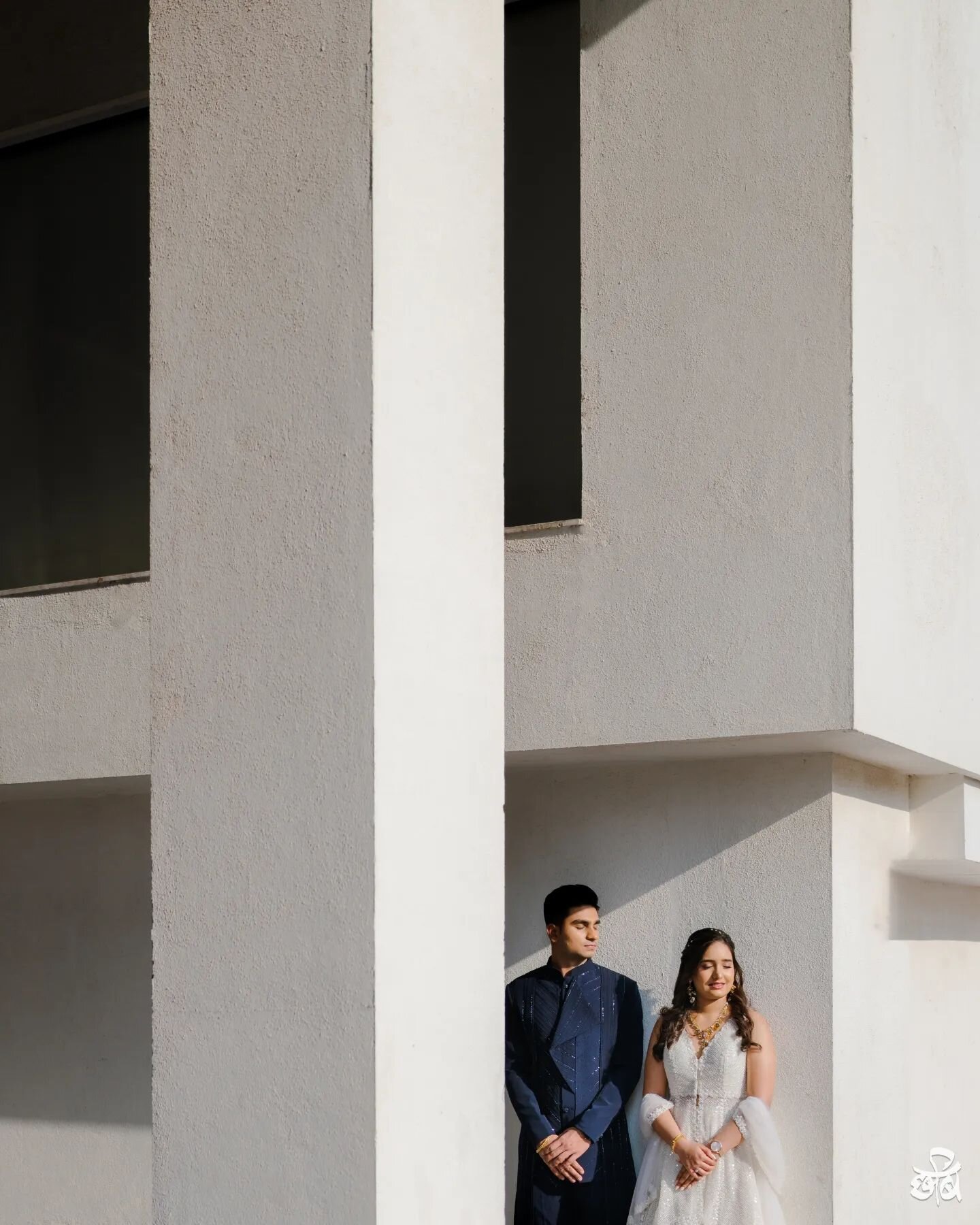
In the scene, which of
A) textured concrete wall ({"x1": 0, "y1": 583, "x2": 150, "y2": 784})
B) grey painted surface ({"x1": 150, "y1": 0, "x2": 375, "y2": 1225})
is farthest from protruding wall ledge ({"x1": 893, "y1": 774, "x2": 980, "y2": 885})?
grey painted surface ({"x1": 150, "y1": 0, "x2": 375, "y2": 1225})

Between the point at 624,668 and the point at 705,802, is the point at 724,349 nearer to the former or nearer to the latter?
the point at 624,668

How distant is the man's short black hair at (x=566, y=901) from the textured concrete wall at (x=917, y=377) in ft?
3.98

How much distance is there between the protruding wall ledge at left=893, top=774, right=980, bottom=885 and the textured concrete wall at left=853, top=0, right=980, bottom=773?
0.12 m

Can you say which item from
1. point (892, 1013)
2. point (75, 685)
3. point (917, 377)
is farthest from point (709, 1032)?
point (75, 685)

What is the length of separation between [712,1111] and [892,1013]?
38.5 inches

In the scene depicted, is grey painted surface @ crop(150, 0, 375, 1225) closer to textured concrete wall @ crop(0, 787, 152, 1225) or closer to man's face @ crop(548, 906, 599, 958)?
man's face @ crop(548, 906, 599, 958)

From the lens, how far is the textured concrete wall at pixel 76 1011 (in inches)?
295

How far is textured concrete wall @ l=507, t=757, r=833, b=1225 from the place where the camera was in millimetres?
5836

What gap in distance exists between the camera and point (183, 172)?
3.48 meters

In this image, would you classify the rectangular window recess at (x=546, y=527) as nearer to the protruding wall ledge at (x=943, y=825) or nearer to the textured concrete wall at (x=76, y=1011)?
the protruding wall ledge at (x=943, y=825)

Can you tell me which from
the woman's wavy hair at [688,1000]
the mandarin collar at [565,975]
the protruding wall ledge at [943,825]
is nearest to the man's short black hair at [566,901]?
the mandarin collar at [565,975]

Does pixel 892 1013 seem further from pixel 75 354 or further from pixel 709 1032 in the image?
pixel 75 354

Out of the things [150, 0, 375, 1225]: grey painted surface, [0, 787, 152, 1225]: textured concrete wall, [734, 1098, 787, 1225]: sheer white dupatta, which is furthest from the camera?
[0, 787, 152, 1225]: textured concrete wall

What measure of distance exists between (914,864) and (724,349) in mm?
2250
